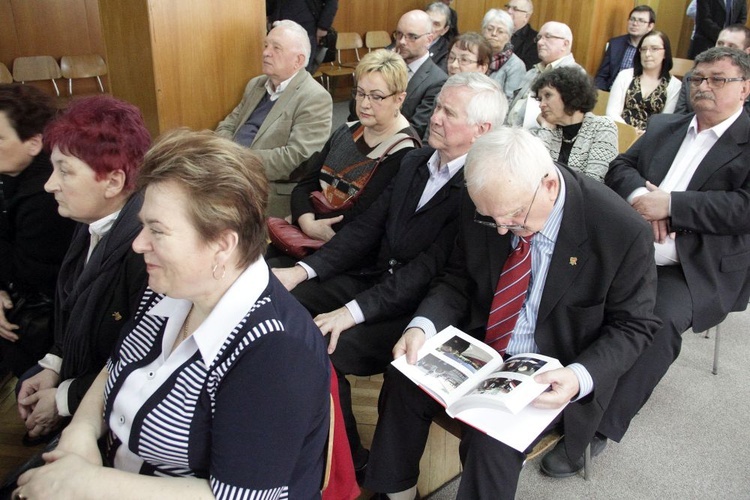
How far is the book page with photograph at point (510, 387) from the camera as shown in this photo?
5.05 ft

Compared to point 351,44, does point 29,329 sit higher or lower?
lower

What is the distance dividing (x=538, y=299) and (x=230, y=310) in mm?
1005

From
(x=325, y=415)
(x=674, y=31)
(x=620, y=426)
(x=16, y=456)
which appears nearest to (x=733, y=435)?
(x=620, y=426)

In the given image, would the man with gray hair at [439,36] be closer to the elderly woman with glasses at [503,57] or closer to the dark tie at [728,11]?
the elderly woman with glasses at [503,57]

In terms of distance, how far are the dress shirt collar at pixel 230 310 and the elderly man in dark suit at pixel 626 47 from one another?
4951mm

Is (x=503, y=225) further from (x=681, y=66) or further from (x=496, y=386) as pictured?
(x=681, y=66)

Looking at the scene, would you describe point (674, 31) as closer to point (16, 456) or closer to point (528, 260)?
point (528, 260)

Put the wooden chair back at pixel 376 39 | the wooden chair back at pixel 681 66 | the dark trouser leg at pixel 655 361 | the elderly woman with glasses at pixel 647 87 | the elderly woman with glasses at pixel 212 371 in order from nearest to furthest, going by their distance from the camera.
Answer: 1. the elderly woman with glasses at pixel 212 371
2. the dark trouser leg at pixel 655 361
3. the elderly woman with glasses at pixel 647 87
4. the wooden chair back at pixel 681 66
5. the wooden chair back at pixel 376 39

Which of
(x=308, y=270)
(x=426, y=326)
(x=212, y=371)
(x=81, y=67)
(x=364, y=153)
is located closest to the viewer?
(x=212, y=371)

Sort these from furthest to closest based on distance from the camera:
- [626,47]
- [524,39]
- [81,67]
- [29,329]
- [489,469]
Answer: [81,67] → [524,39] → [626,47] → [29,329] → [489,469]

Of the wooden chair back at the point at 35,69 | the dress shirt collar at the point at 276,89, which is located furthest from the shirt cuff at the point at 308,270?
the wooden chair back at the point at 35,69

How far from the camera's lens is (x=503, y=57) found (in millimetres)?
4805

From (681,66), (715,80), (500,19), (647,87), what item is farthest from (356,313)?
(681,66)

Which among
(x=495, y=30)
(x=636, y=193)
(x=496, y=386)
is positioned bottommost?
(x=496, y=386)
